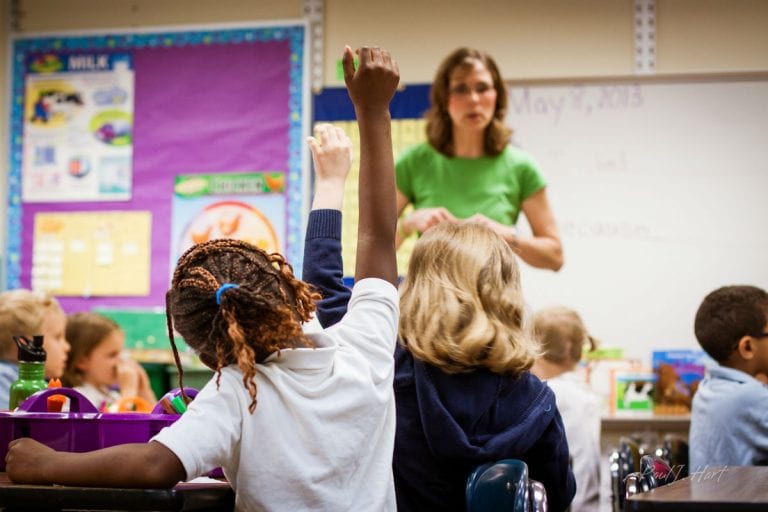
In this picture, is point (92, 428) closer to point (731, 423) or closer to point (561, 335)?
point (731, 423)

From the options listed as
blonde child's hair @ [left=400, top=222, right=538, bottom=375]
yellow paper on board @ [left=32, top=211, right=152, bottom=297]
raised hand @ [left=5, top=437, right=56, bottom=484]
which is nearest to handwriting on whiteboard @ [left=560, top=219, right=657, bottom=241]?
yellow paper on board @ [left=32, top=211, right=152, bottom=297]

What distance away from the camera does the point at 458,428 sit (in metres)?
1.72

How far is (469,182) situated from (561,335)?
0.62 meters

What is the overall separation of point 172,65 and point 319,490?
3935 mm

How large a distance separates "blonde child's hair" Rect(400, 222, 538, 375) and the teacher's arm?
4.01 feet

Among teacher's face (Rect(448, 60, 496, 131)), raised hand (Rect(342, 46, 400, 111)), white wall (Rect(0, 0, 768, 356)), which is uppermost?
white wall (Rect(0, 0, 768, 356))

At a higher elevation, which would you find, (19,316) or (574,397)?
(19,316)

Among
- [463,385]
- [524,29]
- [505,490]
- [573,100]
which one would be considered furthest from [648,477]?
[524,29]

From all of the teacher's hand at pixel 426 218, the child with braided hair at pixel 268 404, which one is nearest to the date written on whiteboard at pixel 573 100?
the teacher's hand at pixel 426 218

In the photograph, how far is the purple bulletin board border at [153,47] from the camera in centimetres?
477

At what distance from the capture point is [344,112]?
15.6ft

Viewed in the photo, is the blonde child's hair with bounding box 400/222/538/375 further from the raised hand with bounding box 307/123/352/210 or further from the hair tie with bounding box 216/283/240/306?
the hair tie with bounding box 216/283/240/306

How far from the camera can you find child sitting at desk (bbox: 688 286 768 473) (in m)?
2.46

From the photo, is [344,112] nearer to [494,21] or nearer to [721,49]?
[494,21]
